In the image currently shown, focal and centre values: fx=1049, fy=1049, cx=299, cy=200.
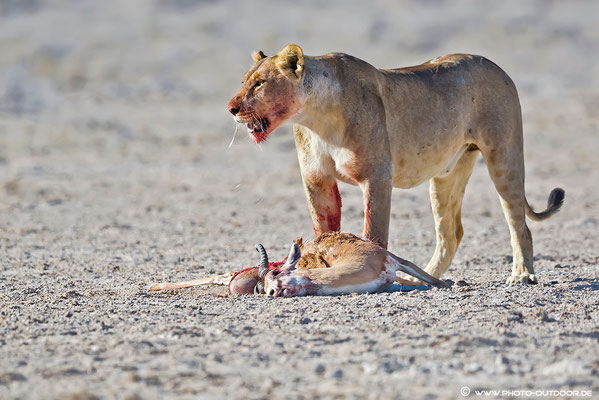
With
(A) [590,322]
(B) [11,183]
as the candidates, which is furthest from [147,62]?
(A) [590,322]

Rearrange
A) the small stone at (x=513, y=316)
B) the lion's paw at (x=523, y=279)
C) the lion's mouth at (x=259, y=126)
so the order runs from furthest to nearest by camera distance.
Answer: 1. the lion's paw at (x=523, y=279)
2. the lion's mouth at (x=259, y=126)
3. the small stone at (x=513, y=316)

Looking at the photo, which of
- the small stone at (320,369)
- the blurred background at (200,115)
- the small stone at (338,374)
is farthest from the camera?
the blurred background at (200,115)

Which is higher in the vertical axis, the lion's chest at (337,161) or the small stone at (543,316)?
the lion's chest at (337,161)

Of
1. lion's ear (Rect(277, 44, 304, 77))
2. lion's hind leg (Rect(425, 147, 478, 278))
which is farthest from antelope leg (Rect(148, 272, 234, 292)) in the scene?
lion's hind leg (Rect(425, 147, 478, 278))

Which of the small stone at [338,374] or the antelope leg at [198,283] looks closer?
the small stone at [338,374]

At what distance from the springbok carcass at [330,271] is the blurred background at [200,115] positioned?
246cm

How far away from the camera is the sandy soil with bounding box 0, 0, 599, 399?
494 centimetres

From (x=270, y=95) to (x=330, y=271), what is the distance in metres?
1.23

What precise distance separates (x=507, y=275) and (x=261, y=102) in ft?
9.00

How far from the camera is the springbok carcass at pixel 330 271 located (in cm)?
687

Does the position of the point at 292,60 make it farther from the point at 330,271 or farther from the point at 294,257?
the point at 330,271

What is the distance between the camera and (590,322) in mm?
5992

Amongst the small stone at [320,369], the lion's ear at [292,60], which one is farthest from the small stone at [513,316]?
the lion's ear at [292,60]

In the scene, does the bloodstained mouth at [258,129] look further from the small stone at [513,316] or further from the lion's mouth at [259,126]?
the small stone at [513,316]
